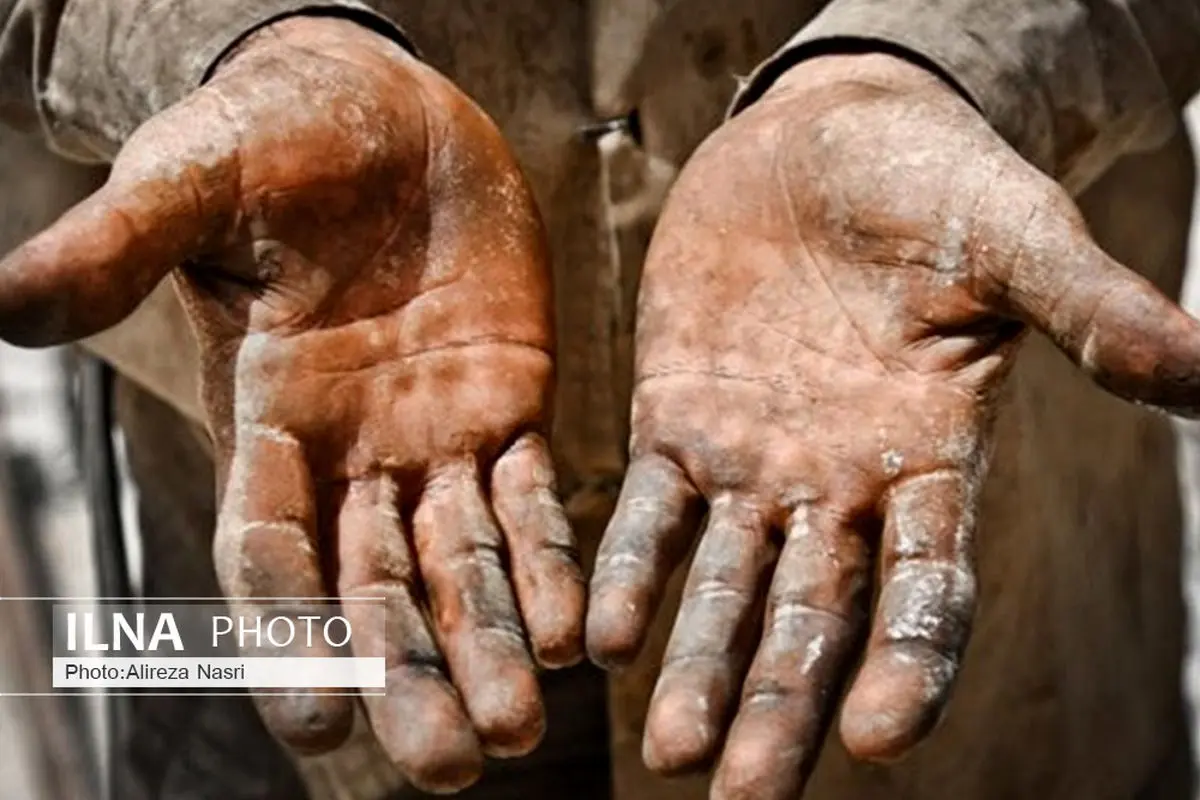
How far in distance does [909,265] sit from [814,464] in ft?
0.21

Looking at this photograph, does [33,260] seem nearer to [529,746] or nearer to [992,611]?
[529,746]

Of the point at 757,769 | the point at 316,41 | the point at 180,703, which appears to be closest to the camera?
the point at 757,769

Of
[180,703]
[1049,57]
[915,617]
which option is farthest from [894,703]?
[180,703]

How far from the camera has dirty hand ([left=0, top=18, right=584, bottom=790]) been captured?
708mm

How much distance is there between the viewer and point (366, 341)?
0.78 metres

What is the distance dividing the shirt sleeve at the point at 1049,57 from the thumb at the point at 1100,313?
0.35 feet

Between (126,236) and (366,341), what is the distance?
0.31 ft

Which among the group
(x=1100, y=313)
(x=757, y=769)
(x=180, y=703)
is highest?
(x=1100, y=313)

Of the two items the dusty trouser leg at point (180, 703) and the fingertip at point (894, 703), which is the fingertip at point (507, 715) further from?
Result: the dusty trouser leg at point (180, 703)

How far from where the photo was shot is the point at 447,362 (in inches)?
30.8

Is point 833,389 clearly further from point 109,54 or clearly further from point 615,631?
point 109,54

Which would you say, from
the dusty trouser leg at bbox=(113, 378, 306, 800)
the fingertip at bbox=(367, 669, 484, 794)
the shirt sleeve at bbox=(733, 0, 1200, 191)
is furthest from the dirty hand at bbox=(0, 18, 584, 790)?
the dusty trouser leg at bbox=(113, 378, 306, 800)

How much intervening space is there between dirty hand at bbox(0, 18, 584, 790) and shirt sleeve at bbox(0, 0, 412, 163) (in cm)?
2

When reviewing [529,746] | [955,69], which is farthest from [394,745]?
[955,69]
